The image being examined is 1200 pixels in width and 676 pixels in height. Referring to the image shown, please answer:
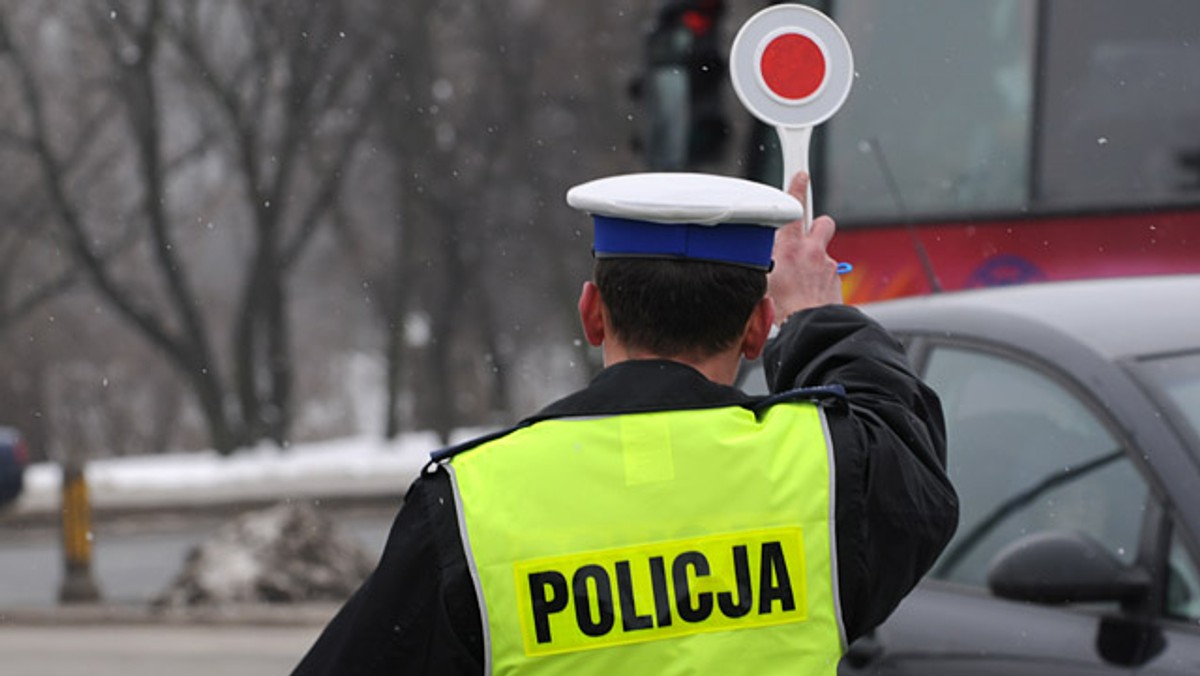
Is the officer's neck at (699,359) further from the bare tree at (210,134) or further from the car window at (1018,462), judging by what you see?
the bare tree at (210,134)

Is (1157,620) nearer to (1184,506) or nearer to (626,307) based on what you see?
(1184,506)

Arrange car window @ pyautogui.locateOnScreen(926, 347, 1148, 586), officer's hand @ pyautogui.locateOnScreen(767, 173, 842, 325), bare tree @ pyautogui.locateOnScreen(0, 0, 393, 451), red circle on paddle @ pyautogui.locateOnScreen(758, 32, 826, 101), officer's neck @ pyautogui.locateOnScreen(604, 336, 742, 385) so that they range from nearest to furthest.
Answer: officer's neck @ pyautogui.locateOnScreen(604, 336, 742, 385) → officer's hand @ pyautogui.locateOnScreen(767, 173, 842, 325) → red circle on paddle @ pyautogui.locateOnScreen(758, 32, 826, 101) → car window @ pyautogui.locateOnScreen(926, 347, 1148, 586) → bare tree @ pyautogui.locateOnScreen(0, 0, 393, 451)

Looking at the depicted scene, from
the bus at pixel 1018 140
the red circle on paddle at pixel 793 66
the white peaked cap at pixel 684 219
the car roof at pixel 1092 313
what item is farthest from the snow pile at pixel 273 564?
the white peaked cap at pixel 684 219

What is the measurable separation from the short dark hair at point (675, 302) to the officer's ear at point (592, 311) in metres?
0.04

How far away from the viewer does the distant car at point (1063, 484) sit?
3.56 meters

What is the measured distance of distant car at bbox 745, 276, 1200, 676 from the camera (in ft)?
11.7

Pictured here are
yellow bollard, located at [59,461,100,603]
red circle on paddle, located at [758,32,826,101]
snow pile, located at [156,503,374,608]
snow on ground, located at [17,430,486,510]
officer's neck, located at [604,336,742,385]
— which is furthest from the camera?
snow on ground, located at [17,430,486,510]

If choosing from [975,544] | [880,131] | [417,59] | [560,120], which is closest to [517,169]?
[560,120]

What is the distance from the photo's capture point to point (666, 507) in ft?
7.51

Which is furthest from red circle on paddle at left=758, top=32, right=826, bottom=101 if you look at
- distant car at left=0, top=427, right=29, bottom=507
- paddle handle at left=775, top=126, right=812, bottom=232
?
distant car at left=0, top=427, right=29, bottom=507

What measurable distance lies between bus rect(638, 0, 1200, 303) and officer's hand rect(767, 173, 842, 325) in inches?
165

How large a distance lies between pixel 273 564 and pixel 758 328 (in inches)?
420

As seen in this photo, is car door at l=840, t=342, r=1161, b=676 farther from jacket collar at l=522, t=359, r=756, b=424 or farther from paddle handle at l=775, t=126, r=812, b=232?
jacket collar at l=522, t=359, r=756, b=424

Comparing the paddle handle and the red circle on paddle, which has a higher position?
the red circle on paddle
